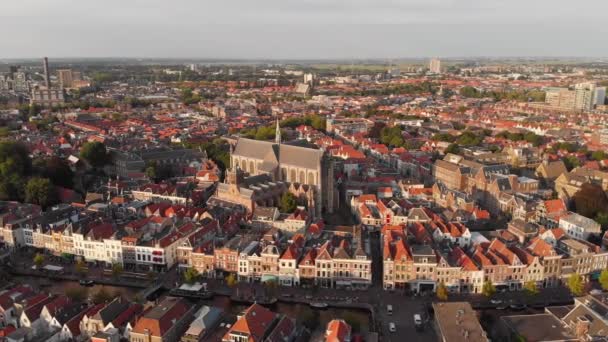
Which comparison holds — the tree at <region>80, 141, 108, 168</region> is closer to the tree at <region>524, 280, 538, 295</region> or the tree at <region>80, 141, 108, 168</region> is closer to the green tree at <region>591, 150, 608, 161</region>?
the tree at <region>524, 280, 538, 295</region>

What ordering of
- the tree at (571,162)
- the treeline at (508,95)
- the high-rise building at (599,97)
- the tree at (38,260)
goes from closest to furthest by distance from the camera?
the tree at (38,260), the tree at (571,162), the high-rise building at (599,97), the treeline at (508,95)

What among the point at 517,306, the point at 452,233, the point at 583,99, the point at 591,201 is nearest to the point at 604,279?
the point at 517,306

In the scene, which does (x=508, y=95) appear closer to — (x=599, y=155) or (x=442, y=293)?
(x=599, y=155)

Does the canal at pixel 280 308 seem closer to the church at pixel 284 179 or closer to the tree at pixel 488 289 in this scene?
the tree at pixel 488 289

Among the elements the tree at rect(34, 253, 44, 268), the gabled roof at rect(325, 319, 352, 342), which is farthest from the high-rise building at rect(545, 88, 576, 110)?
the tree at rect(34, 253, 44, 268)

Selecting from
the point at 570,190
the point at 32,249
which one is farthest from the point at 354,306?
the point at 570,190

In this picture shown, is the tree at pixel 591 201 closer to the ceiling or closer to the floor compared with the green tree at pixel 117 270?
closer to the ceiling

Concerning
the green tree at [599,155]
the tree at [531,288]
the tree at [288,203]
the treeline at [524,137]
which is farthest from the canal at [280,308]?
the treeline at [524,137]
